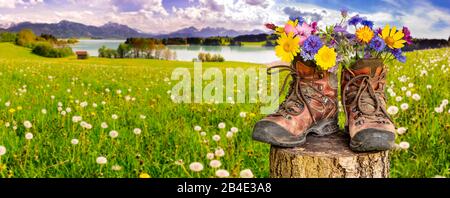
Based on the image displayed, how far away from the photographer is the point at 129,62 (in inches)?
744

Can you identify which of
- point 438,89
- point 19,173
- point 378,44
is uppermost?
point 378,44

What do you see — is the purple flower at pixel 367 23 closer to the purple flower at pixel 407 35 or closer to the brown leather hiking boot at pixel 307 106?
the purple flower at pixel 407 35

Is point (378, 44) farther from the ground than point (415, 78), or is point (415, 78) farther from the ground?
point (378, 44)

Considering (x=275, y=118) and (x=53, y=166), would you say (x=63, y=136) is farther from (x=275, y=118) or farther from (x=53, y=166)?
(x=275, y=118)

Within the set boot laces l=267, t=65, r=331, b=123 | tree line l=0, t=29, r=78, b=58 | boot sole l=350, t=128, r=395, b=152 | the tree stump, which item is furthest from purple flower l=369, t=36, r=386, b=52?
tree line l=0, t=29, r=78, b=58

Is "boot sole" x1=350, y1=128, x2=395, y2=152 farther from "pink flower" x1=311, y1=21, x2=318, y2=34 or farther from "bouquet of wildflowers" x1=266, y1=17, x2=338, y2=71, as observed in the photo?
"pink flower" x1=311, y1=21, x2=318, y2=34

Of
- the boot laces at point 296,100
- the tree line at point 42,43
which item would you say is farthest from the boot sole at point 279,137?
the tree line at point 42,43

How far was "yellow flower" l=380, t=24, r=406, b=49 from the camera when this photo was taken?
3645 millimetres

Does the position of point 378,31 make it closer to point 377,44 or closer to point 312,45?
point 377,44

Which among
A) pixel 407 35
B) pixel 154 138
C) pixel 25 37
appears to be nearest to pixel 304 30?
pixel 407 35

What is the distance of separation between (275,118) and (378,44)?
0.88 metres

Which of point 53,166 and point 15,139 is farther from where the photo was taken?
point 15,139

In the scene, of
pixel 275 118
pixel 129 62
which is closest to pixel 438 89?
pixel 275 118
